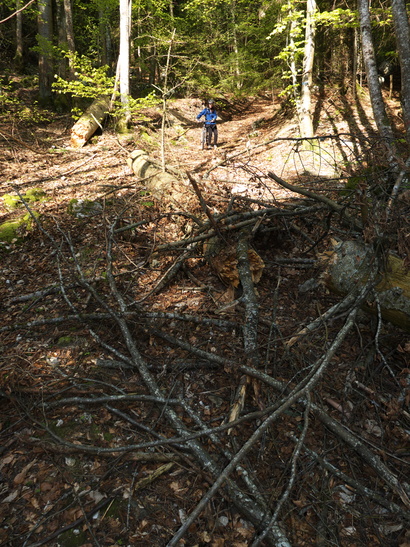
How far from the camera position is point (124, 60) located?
12.2m

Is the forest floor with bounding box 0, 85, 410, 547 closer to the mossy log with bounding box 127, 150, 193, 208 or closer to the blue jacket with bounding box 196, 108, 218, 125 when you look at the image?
the mossy log with bounding box 127, 150, 193, 208

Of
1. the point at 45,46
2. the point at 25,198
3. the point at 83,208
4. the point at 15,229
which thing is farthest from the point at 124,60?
the point at 15,229

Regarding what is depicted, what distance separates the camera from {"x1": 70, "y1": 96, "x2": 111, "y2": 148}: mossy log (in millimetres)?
11258

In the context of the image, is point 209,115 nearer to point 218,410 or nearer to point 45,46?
point 45,46

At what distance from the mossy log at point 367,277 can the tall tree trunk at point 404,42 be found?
4761mm

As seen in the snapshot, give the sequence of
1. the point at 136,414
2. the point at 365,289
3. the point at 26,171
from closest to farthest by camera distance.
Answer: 1. the point at 136,414
2. the point at 365,289
3. the point at 26,171

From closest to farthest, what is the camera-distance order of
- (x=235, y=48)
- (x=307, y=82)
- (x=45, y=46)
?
(x=307, y=82) < (x=45, y=46) < (x=235, y=48)

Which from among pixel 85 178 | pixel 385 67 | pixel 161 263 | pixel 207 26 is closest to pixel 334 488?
pixel 161 263

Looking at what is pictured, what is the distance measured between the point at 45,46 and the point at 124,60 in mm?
4032

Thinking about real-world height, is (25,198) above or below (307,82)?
below

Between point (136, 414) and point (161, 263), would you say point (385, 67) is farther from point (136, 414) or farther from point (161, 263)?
point (136, 414)

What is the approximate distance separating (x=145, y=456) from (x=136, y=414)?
1.52 feet

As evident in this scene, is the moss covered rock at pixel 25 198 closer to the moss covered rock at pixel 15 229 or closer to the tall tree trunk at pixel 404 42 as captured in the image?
the moss covered rock at pixel 15 229

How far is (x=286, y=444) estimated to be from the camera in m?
2.74
